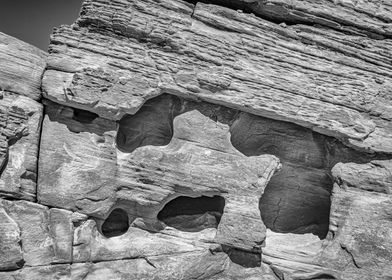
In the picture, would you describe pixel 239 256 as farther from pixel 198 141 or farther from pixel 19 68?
pixel 19 68

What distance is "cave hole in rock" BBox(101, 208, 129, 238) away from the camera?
29.9 feet

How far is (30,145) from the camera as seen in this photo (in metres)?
8.48

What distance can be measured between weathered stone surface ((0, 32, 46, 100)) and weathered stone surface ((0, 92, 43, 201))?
194 mm

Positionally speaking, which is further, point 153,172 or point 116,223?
point 116,223

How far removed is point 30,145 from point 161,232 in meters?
3.28

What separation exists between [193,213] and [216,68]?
3.25m

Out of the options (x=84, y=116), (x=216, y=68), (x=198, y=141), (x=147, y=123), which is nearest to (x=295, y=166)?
(x=198, y=141)

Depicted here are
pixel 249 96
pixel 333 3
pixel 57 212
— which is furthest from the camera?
pixel 333 3

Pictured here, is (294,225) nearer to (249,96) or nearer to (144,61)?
(249,96)

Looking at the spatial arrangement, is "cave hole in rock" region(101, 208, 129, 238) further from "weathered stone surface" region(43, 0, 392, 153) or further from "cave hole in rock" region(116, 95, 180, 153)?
"weathered stone surface" region(43, 0, 392, 153)

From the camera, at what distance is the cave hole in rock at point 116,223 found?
9.12m

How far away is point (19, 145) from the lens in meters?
8.41

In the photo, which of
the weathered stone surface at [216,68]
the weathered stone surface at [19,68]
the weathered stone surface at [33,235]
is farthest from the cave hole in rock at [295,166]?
the weathered stone surface at [19,68]

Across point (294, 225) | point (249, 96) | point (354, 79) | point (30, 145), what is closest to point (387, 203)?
point (294, 225)
